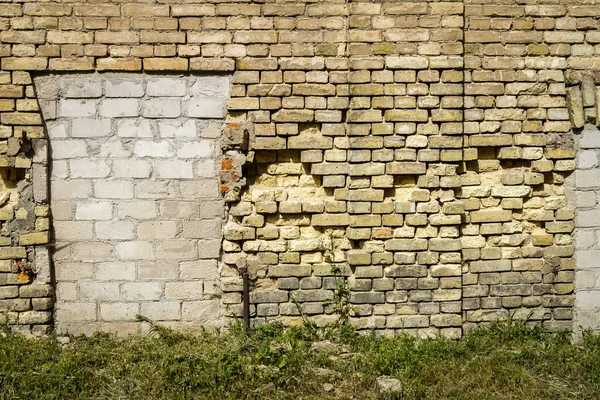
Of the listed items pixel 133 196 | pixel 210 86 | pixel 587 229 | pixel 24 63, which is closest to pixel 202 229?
pixel 133 196

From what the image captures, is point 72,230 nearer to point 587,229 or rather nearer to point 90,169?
point 90,169

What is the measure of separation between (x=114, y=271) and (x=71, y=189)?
2.27 feet

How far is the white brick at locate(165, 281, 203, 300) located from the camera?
12.2ft

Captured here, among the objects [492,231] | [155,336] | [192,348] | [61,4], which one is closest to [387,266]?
[492,231]

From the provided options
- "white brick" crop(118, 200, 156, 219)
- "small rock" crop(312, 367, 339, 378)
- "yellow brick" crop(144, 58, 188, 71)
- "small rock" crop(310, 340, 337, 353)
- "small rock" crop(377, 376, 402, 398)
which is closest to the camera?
"small rock" crop(377, 376, 402, 398)

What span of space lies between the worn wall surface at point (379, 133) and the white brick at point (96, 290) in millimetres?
428

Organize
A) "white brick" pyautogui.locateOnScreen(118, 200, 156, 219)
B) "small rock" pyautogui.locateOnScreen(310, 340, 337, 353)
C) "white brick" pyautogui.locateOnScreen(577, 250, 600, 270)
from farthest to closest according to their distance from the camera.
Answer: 1. "white brick" pyautogui.locateOnScreen(577, 250, 600, 270)
2. "white brick" pyautogui.locateOnScreen(118, 200, 156, 219)
3. "small rock" pyautogui.locateOnScreen(310, 340, 337, 353)

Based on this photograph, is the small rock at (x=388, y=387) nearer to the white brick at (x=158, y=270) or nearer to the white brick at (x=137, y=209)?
the white brick at (x=158, y=270)

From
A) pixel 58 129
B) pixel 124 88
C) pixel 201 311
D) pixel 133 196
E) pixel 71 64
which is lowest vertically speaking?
pixel 201 311

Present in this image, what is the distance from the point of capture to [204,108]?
362 centimetres

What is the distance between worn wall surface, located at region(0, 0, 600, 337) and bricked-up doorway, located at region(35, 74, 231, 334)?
0.42 ft

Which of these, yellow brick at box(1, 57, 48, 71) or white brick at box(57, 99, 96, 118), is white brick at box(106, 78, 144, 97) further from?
yellow brick at box(1, 57, 48, 71)

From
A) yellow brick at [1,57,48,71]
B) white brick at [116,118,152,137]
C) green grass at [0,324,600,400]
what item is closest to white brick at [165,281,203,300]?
green grass at [0,324,600,400]

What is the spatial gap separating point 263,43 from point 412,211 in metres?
1.66
